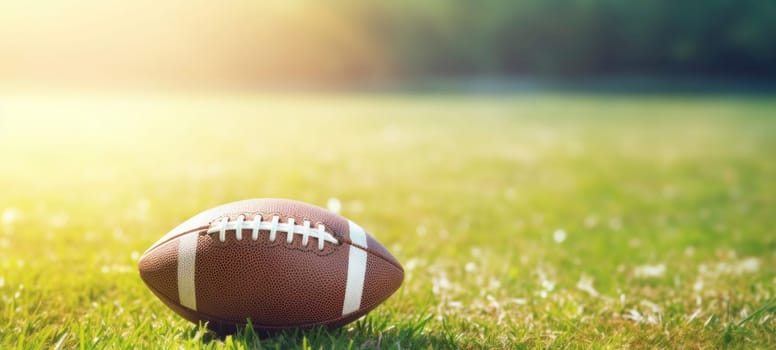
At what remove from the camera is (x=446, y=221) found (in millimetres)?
5859

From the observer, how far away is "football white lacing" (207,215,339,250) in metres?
2.73

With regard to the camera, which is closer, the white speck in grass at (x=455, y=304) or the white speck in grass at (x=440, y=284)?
the white speck in grass at (x=455, y=304)

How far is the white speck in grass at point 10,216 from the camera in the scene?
5.15 metres

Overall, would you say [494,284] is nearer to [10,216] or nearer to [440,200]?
[440,200]

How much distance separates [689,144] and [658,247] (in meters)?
7.78

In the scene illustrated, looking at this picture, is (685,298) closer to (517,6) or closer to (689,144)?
(689,144)

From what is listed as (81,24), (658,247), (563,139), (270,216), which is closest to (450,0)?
(81,24)

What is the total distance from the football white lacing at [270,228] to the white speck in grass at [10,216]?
3.14 meters

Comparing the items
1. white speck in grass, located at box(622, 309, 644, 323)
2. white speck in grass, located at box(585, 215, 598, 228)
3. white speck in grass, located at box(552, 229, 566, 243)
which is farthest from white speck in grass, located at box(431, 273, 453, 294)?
white speck in grass, located at box(585, 215, 598, 228)

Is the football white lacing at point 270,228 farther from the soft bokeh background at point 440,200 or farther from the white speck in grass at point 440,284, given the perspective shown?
the white speck in grass at point 440,284

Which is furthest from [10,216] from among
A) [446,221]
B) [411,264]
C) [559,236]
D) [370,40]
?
[370,40]

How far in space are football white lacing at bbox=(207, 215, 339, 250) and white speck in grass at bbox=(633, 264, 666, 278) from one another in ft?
7.82

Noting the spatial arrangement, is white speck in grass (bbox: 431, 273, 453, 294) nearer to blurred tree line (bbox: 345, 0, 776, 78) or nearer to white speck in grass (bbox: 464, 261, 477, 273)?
white speck in grass (bbox: 464, 261, 477, 273)

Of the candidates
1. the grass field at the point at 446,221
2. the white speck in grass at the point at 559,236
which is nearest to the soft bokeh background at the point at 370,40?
the grass field at the point at 446,221
